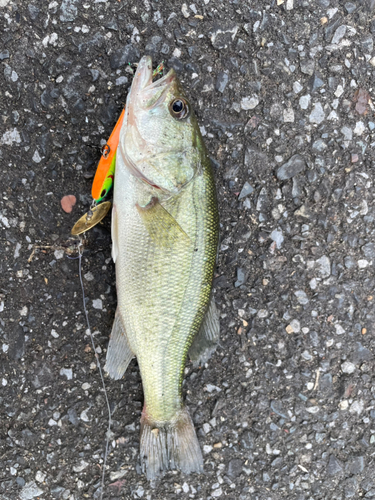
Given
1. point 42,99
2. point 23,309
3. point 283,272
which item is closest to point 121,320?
point 23,309

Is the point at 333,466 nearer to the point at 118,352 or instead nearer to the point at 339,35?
the point at 118,352

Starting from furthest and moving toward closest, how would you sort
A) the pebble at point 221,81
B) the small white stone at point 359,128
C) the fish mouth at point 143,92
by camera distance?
the small white stone at point 359,128
the pebble at point 221,81
the fish mouth at point 143,92

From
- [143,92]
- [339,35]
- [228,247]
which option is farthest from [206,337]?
[339,35]

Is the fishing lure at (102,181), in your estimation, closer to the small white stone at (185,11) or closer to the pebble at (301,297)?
the small white stone at (185,11)

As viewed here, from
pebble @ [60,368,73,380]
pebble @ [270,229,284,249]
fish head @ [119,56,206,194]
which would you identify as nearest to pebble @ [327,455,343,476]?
pebble @ [270,229,284,249]

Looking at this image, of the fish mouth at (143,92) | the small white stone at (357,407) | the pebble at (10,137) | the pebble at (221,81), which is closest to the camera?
the fish mouth at (143,92)

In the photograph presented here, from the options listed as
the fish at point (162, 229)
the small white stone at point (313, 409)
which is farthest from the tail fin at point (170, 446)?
the small white stone at point (313, 409)

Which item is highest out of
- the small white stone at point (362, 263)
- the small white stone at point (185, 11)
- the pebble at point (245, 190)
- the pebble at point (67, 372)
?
the small white stone at point (185, 11)
